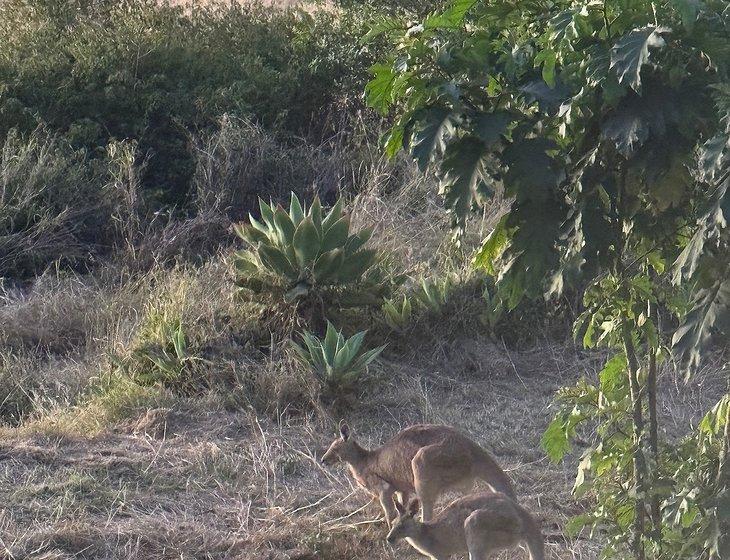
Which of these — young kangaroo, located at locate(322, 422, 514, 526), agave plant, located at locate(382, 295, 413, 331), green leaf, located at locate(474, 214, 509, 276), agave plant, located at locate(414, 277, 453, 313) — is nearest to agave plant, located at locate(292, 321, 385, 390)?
agave plant, located at locate(382, 295, 413, 331)

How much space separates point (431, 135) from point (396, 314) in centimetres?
478

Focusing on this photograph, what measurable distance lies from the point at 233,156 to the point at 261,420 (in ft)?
14.9

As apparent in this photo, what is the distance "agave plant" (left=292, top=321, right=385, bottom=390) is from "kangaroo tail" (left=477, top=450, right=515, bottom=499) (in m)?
1.72

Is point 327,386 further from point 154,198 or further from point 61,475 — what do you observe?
point 154,198

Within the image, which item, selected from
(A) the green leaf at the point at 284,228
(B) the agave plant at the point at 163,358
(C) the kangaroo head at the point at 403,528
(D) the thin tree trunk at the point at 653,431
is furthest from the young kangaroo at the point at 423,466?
(A) the green leaf at the point at 284,228

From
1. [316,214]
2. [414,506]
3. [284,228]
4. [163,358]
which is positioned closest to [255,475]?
[414,506]

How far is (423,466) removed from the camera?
5531 millimetres

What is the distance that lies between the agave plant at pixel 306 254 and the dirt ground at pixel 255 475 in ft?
2.42

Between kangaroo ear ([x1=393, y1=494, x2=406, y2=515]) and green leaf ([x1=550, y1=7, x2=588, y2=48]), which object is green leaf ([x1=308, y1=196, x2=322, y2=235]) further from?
green leaf ([x1=550, y1=7, x2=588, y2=48])

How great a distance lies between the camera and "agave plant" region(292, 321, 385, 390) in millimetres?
7152

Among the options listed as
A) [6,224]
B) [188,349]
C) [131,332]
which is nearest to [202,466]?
[188,349]

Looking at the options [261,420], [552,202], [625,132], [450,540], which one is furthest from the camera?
[261,420]

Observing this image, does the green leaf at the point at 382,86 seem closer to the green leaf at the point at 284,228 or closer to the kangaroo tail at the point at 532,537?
the kangaroo tail at the point at 532,537

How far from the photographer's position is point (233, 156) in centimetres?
1097
